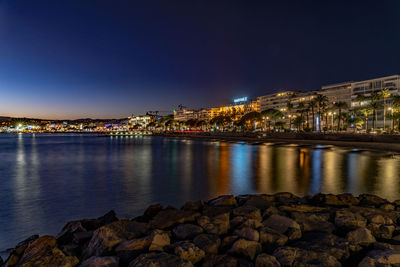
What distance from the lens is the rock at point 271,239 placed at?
5.55 m

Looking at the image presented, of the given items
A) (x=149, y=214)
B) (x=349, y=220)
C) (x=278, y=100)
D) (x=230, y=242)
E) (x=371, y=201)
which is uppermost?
(x=278, y=100)

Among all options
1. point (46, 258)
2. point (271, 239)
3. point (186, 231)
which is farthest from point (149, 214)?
point (271, 239)

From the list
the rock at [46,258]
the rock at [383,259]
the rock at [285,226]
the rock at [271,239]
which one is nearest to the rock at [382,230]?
the rock at [383,259]

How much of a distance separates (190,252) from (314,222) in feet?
12.1

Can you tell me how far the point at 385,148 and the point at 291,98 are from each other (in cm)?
11682

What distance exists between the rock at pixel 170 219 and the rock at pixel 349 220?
381 cm

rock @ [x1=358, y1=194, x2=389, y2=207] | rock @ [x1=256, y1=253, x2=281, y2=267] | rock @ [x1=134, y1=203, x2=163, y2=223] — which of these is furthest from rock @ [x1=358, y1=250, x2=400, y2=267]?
rock @ [x1=134, y1=203, x2=163, y2=223]

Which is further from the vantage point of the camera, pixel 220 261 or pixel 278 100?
pixel 278 100

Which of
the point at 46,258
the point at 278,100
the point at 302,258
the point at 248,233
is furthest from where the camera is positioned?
the point at 278,100

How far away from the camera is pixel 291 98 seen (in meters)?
154

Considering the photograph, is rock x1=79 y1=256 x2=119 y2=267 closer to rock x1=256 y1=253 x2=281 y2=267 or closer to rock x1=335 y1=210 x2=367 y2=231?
rock x1=256 y1=253 x2=281 y2=267

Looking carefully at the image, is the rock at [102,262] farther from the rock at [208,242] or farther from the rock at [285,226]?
the rock at [285,226]

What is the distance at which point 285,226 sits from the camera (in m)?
6.33

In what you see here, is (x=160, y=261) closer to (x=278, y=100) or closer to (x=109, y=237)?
(x=109, y=237)
